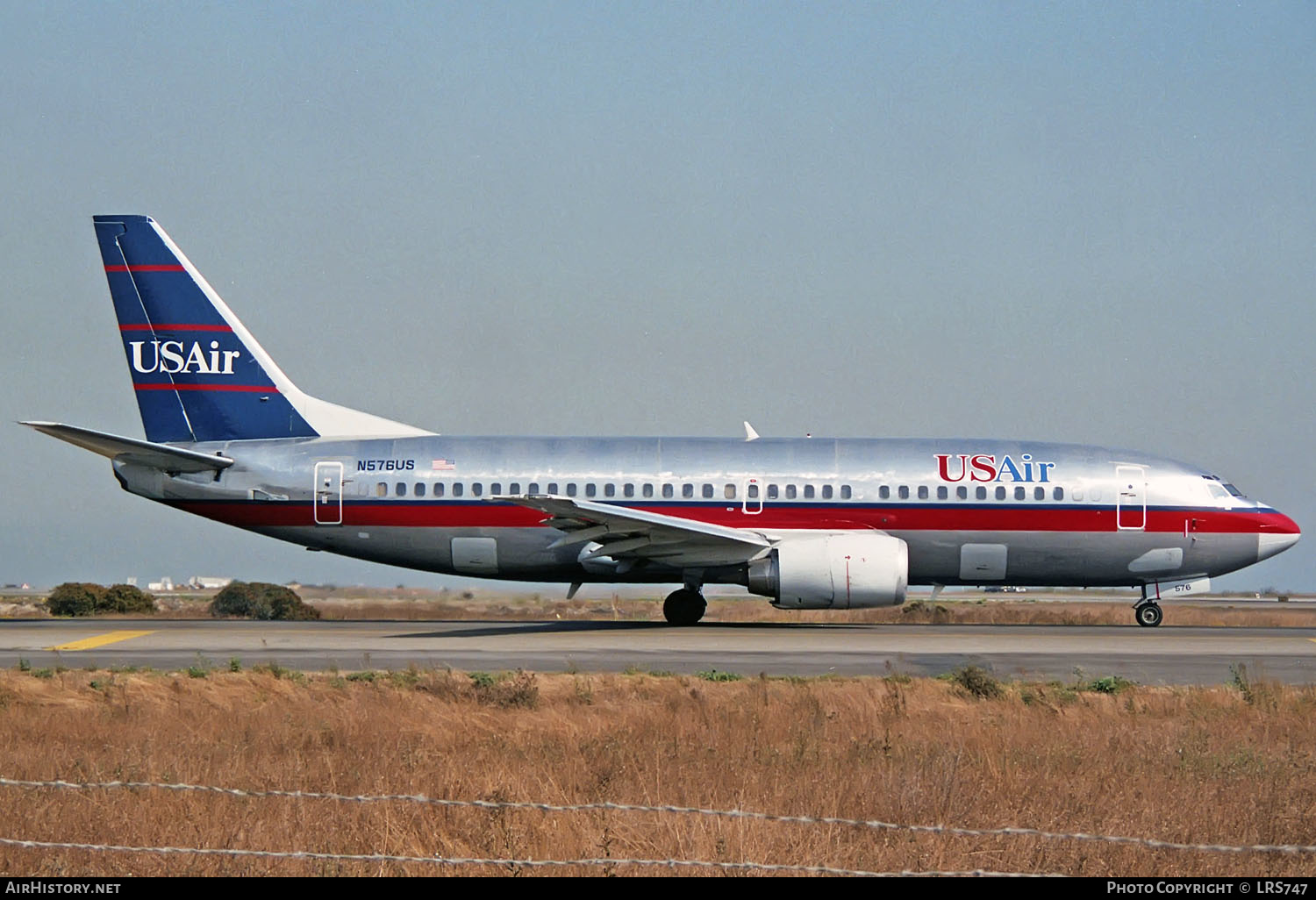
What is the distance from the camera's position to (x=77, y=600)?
4259 cm

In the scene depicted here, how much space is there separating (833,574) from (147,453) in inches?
550

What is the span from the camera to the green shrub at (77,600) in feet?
138

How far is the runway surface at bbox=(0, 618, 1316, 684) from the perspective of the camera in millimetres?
19984

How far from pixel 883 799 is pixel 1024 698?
694 cm

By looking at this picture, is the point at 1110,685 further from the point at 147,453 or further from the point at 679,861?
the point at 147,453

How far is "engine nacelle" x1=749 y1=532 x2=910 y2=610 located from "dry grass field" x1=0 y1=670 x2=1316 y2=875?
8.34 metres

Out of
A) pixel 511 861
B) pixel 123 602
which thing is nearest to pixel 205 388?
pixel 123 602

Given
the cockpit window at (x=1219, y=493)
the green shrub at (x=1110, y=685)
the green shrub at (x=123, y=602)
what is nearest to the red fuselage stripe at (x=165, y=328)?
the green shrub at (x=123, y=602)

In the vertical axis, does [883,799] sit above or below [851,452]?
below

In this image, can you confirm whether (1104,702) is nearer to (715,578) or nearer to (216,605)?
(715,578)

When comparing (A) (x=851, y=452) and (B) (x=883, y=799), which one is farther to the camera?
(A) (x=851, y=452)

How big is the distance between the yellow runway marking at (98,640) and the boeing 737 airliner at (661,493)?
4096mm

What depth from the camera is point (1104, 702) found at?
16.8m

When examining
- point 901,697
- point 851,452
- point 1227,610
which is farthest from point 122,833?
point 1227,610
